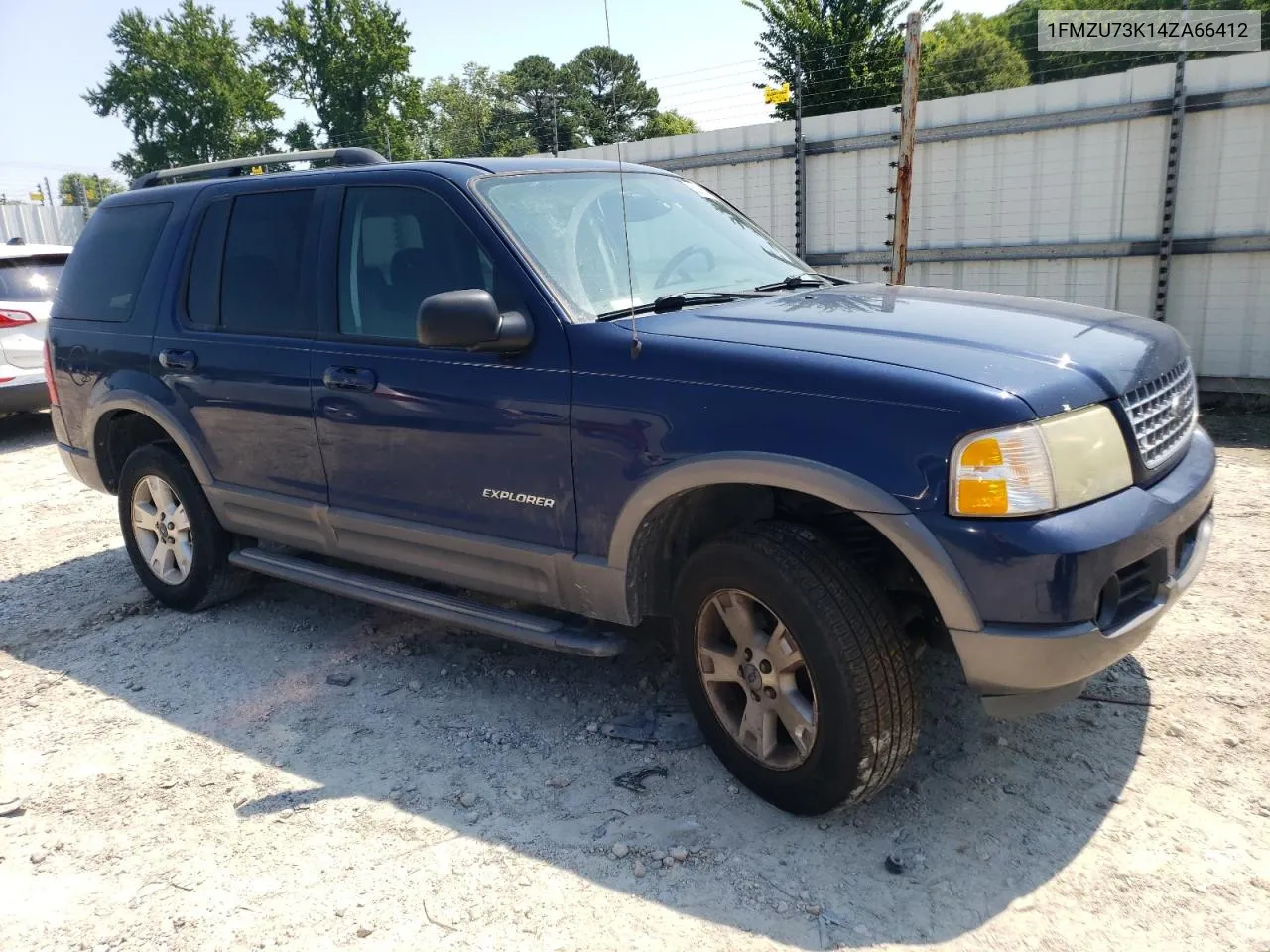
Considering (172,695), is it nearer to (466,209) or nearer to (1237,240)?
(466,209)

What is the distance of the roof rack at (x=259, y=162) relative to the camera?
4.32 meters

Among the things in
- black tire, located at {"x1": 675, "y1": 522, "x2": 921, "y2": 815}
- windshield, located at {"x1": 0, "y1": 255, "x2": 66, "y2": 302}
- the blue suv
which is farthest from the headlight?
windshield, located at {"x1": 0, "y1": 255, "x2": 66, "y2": 302}

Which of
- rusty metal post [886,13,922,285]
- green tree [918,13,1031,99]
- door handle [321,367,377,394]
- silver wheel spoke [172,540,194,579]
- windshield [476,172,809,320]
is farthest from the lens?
green tree [918,13,1031,99]

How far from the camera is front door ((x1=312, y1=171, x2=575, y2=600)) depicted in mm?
3143

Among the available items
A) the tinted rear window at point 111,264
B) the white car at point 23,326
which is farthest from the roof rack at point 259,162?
the white car at point 23,326

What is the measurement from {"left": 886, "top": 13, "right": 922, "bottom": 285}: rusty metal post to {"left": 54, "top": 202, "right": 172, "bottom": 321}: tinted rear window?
5.61 m

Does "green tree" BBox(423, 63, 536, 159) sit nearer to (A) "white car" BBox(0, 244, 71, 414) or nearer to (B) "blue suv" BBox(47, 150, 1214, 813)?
(A) "white car" BBox(0, 244, 71, 414)

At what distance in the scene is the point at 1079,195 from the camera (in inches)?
330

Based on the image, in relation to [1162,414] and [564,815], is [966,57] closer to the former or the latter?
[1162,414]

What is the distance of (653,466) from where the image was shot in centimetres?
284

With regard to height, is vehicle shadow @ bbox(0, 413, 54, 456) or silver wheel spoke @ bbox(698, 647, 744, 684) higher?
silver wheel spoke @ bbox(698, 647, 744, 684)

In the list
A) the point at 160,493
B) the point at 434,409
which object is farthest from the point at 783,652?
the point at 160,493

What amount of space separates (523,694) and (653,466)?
134 cm

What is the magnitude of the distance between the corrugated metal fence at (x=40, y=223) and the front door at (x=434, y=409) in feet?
72.7
